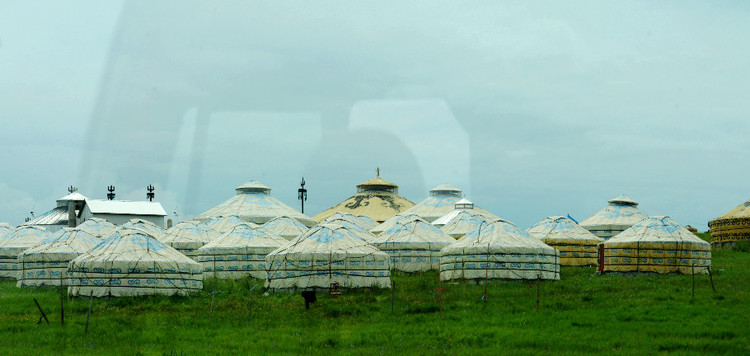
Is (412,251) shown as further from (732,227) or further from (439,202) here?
(439,202)

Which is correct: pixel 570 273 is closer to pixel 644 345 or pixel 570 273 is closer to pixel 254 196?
pixel 644 345

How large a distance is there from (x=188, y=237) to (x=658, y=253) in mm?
23203

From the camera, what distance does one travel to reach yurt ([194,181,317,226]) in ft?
241

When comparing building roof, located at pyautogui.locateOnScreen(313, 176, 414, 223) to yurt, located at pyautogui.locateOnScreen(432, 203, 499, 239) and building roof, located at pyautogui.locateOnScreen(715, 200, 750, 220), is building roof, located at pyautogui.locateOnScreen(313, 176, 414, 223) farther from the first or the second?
building roof, located at pyautogui.locateOnScreen(715, 200, 750, 220)

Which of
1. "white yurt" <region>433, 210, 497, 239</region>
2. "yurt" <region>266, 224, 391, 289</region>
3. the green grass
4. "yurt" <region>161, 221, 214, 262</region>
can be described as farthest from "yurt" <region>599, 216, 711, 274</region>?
"yurt" <region>161, 221, 214, 262</region>

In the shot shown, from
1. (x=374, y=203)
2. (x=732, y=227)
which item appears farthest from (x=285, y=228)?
(x=374, y=203)

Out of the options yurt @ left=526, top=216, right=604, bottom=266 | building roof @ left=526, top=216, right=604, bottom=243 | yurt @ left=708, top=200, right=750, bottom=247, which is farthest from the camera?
yurt @ left=708, top=200, right=750, bottom=247

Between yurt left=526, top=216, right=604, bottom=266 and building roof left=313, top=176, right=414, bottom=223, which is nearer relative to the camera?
yurt left=526, top=216, right=604, bottom=266

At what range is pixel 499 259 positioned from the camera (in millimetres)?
35219

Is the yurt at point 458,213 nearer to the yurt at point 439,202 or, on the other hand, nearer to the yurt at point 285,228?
the yurt at point 439,202

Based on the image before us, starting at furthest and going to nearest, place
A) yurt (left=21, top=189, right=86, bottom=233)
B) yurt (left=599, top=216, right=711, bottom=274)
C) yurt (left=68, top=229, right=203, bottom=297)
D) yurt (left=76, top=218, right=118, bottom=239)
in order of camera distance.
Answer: yurt (left=21, top=189, right=86, bottom=233), yurt (left=76, top=218, right=118, bottom=239), yurt (left=599, top=216, right=711, bottom=274), yurt (left=68, top=229, right=203, bottom=297)

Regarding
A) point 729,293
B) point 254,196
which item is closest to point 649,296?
point 729,293

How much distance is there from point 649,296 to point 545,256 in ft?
24.1

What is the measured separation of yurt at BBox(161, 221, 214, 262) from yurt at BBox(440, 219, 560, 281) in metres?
14.4
